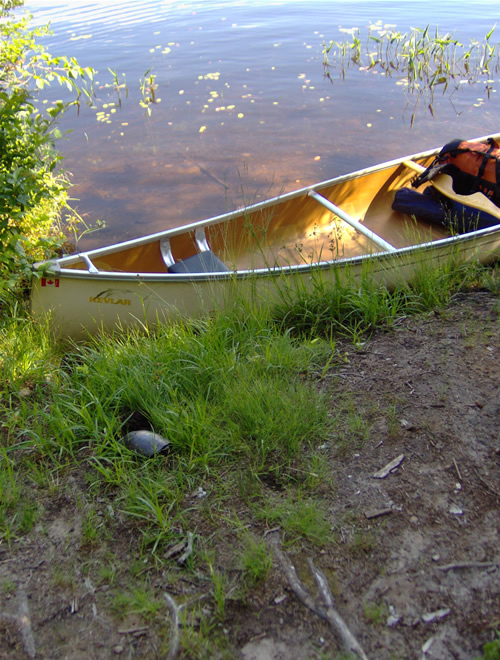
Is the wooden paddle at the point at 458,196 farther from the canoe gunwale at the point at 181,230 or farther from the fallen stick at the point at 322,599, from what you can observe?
the fallen stick at the point at 322,599

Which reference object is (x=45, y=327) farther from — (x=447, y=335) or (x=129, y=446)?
(x=447, y=335)

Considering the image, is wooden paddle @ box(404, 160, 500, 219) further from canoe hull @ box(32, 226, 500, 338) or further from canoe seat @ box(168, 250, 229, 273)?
canoe seat @ box(168, 250, 229, 273)

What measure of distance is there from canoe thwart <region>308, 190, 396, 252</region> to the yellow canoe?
0.03 feet

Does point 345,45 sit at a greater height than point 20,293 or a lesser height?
greater

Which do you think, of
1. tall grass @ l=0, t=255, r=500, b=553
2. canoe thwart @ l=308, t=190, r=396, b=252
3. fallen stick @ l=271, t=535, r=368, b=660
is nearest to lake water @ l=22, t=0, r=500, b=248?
canoe thwart @ l=308, t=190, r=396, b=252

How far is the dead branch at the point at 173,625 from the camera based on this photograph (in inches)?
70.7

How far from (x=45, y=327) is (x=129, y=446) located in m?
1.70

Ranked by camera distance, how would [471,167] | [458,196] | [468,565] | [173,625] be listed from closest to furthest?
[173,625] < [468,565] < [471,167] < [458,196]

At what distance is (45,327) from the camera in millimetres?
3969

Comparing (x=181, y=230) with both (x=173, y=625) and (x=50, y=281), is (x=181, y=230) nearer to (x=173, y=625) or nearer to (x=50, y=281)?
(x=50, y=281)

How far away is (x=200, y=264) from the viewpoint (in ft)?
14.3

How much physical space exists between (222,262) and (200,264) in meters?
0.18

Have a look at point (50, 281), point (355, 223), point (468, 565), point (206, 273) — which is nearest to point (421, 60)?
point (355, 223)

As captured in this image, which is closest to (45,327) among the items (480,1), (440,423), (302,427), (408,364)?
(302,427)
